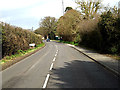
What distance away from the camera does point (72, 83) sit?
6.27 meters

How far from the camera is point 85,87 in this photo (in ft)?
18.8

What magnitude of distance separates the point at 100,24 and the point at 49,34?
79.4 meters

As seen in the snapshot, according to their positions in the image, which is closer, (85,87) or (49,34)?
(85,87)

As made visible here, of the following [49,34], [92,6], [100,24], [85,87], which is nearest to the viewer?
[85,87]

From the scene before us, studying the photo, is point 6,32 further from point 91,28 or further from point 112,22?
point 91,28

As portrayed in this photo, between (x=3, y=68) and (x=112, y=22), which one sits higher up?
(x=112, y=22)

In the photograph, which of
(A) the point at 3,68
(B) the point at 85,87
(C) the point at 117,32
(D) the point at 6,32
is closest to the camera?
(B) the point at 85,87

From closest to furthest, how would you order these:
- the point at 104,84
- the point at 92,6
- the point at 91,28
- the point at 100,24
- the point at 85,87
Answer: the point at 85,87 → the point at 104,84 → the point at 100,24 → the point at 91,28 → the point at 92,6

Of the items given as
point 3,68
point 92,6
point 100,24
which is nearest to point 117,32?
point 100,24

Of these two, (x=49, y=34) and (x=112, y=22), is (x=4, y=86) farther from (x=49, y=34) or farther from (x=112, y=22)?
(x=49, y=34)

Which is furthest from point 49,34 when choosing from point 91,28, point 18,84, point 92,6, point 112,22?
point 18,84

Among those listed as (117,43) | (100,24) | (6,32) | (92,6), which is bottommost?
(117,43)

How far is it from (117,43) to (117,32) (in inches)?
48.9

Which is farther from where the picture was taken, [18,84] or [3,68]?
[3,68]
